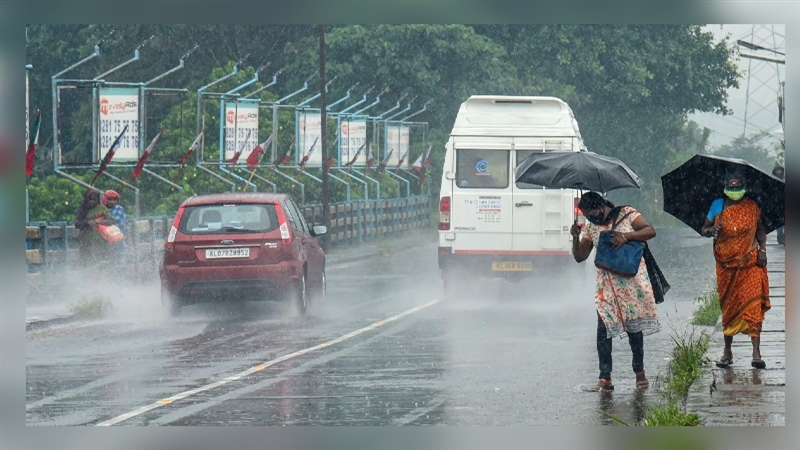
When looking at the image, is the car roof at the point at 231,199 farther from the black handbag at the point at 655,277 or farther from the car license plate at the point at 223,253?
the black handbag at the point at 655,277

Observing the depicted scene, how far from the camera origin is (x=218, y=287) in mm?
19469

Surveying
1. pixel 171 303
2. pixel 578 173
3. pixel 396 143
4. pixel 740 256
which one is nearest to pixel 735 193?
pixel 740 256

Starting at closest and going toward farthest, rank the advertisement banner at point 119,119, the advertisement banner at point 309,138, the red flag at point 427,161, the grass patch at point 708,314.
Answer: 1. the grass patch at point 708,314
2. the advertisement banner at point 119,119
3. the advertisement banner at point 309,138
4. the red flag at point 427,161

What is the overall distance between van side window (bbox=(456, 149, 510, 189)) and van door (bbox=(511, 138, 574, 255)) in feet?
0.98

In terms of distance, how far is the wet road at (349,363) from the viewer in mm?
11805

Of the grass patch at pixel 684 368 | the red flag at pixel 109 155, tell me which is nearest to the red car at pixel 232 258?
the grass patch at pixel 684 368

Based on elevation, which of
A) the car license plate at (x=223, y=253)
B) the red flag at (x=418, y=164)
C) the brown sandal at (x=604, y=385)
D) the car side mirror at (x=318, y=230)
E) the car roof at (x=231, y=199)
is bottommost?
the brown sandal at (x=604, y=385)

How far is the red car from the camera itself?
19.5 meters

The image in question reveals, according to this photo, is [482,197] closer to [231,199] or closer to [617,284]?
[231,199]

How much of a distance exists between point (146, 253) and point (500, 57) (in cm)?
2508

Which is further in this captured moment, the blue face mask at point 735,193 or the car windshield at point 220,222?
the car windshield at point 220,222

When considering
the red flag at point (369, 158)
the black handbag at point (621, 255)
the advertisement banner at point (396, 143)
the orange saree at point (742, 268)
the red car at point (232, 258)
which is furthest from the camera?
the advertisement banner at point (396, 143)

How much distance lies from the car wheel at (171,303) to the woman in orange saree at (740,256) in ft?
26.7

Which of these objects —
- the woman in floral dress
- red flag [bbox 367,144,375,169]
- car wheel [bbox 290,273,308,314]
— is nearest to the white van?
car wheel [bbox 290,273,308,314]
